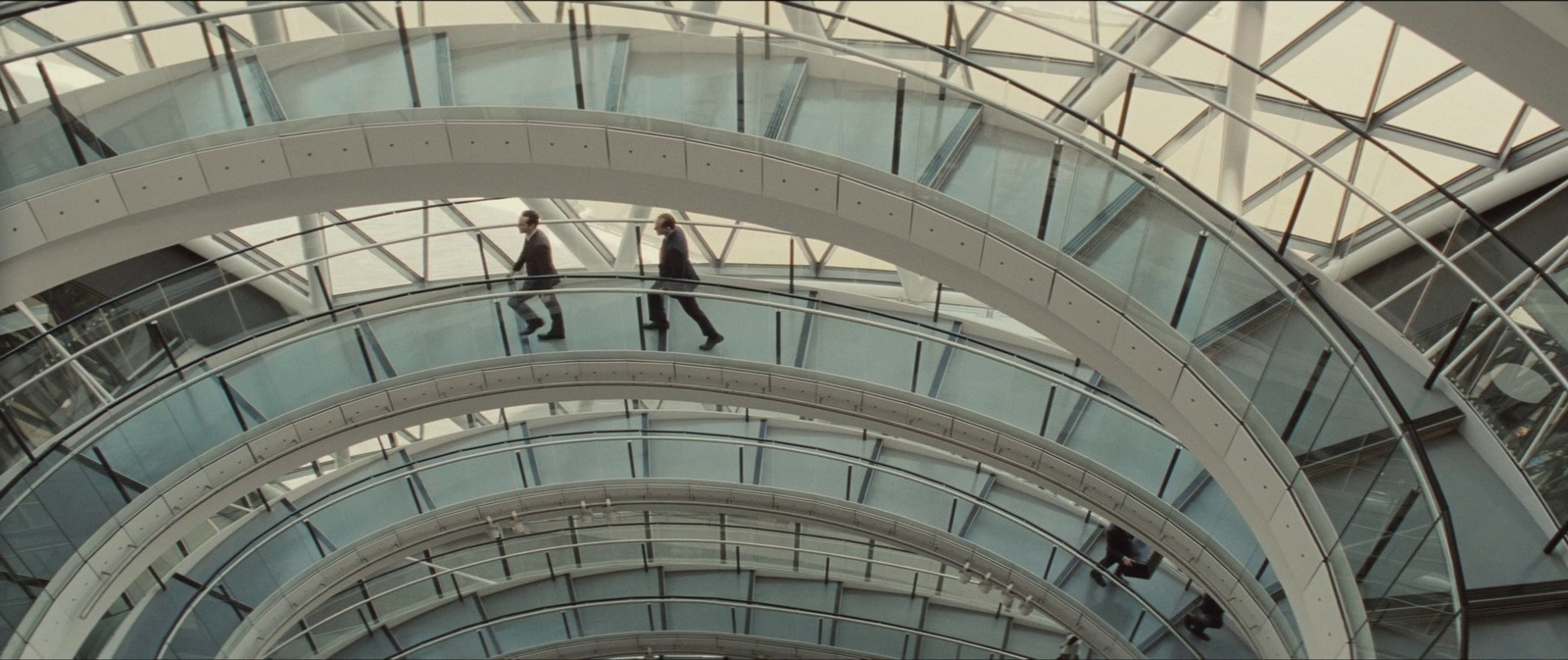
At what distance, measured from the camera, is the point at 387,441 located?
1023 inches

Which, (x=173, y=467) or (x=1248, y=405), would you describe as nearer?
(x=1248, y=405)

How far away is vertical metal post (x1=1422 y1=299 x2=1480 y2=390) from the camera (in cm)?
1203

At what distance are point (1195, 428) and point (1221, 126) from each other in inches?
142

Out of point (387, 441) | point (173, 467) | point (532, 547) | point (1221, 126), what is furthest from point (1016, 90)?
point (532, 547)

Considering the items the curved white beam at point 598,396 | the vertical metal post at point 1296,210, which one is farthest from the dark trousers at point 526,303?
the vertical metal post at point 1296,210

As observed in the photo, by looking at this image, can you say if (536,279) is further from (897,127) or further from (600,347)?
(897,127)

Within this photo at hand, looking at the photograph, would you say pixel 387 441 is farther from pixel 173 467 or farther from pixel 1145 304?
pixel 1145 304

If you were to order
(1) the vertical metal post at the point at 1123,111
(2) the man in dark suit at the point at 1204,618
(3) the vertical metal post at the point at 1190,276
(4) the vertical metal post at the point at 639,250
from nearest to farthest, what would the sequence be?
(3) the vertical metal post at the point at 1190,276, (1) the vertical metal post at the point at 1123,111, (4) the vertical metal post at the point at 639,250, (2) the man in dark suit at the point at 1204,618

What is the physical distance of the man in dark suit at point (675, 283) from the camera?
728 inches

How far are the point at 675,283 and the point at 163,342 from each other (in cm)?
789

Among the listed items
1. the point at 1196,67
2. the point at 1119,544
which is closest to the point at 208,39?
the point at 1196,67

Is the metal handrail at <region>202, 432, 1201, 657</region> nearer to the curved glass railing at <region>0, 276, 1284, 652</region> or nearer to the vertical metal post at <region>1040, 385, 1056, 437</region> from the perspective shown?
the curved glass railing at <region>0, 276, 1284, 652</region>

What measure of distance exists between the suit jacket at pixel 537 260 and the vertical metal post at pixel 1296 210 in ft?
35.3

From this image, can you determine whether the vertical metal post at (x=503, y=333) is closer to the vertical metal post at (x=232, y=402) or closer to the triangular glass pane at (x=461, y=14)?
the vertical metal post at (x=232, y=402)
